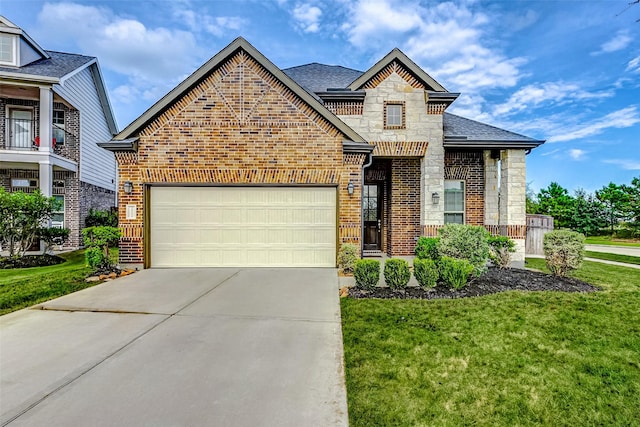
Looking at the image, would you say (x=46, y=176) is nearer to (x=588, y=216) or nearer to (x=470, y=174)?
(x=470, y=174)

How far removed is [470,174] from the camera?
10461 millimetres

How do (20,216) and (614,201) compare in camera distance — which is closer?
(20,216)

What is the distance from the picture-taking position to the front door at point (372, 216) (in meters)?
11.4

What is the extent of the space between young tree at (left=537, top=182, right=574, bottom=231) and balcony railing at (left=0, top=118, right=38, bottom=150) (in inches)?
1263

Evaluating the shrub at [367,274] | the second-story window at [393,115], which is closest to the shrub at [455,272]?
the shrub at [367,274]

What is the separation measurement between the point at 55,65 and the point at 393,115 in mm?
14397

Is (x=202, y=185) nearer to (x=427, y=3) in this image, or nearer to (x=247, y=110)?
(x=247, y=110)

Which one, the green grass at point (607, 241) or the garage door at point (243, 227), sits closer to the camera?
the garage door at point (243, 227)

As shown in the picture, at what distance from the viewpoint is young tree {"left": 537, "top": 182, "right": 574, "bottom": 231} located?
2405 centimetres

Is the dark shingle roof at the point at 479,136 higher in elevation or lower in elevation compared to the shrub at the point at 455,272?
higher

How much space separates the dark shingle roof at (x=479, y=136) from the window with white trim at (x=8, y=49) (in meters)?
17.0

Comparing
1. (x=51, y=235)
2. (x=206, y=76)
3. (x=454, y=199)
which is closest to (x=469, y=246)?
(x=454, y=199)

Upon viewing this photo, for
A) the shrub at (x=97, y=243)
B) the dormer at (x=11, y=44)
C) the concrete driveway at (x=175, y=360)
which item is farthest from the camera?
the dormer at (x=11, y=44)

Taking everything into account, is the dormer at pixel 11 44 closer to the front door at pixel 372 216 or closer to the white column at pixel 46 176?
→ the white column at pixel 46 176
